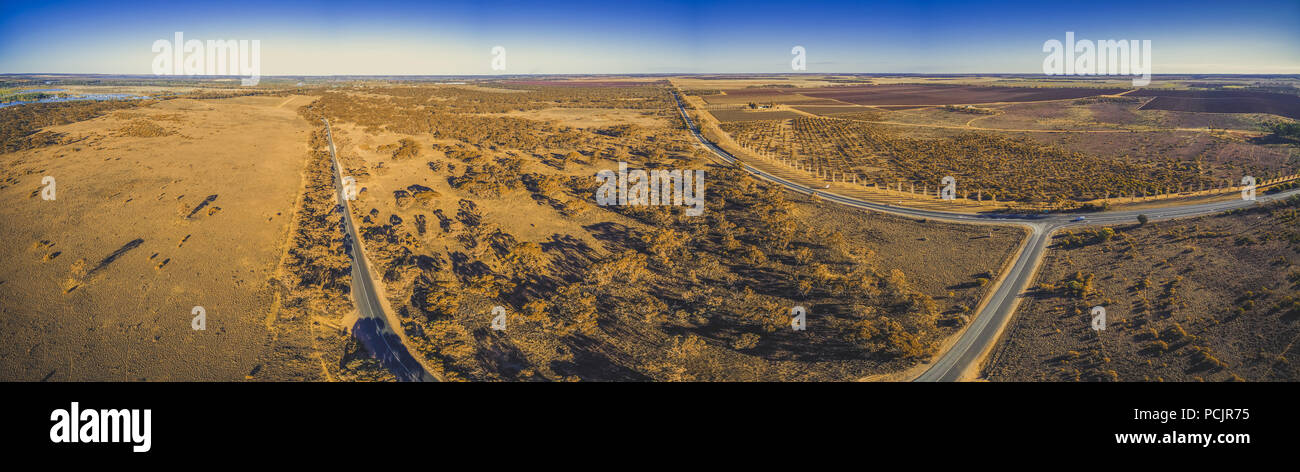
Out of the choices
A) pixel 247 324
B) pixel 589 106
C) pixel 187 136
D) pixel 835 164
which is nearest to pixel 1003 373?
pixel 247 324

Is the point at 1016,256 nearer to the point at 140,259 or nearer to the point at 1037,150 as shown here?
the point at 1037,150

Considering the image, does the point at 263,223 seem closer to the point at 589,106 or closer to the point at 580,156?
the point at 580,156

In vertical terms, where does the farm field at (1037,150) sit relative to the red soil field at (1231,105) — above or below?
below

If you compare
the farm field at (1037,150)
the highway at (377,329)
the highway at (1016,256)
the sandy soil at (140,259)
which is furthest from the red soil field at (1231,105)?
the sandy soil at (140,259)

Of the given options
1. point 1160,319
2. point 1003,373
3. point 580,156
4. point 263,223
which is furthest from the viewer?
point 580,156
